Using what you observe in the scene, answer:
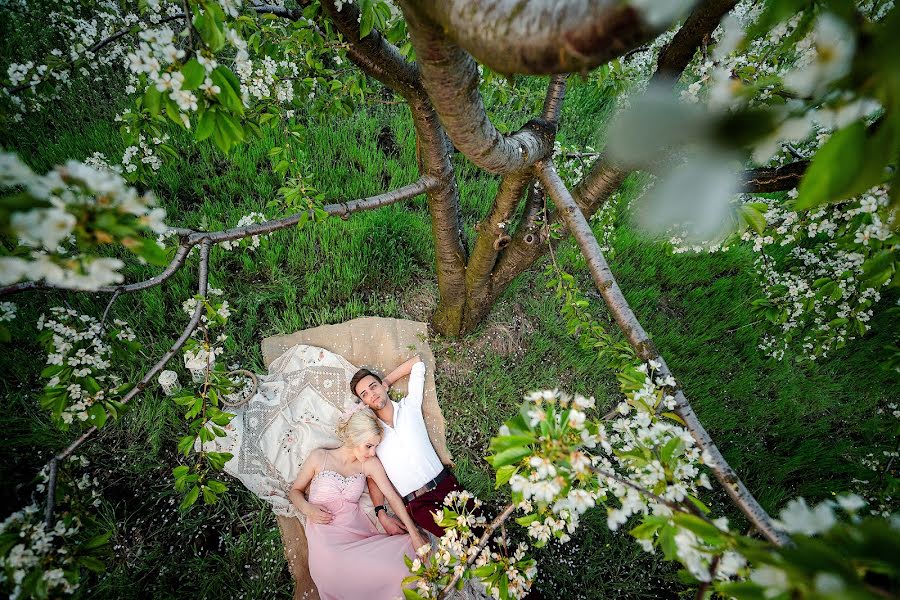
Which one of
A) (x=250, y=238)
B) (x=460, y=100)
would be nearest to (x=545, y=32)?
(x=460, y=100)

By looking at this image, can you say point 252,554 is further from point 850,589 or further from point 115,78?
point 115,78

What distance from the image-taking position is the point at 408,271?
11.4ft

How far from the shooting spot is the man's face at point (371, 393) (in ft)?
9.71

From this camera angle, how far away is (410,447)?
2.83 m

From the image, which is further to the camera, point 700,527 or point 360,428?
point 360,428

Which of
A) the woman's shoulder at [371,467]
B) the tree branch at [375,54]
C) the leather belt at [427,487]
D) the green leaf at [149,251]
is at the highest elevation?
the tree branch at [375,54]

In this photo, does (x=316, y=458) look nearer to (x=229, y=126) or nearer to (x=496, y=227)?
(x=496, y=227)

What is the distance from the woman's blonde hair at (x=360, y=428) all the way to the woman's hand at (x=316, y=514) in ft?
1.48

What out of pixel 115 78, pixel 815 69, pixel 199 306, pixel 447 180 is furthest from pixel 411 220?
pixel 115 78

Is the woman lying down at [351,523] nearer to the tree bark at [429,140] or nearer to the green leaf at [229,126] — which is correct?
the tree bark at [429,140]

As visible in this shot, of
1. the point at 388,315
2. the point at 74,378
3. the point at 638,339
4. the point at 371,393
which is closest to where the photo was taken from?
the point at 74,378

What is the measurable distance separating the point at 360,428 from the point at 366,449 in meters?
0.16

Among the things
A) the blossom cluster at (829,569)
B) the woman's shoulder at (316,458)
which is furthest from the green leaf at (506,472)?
the woman's shoulder at (316,458)

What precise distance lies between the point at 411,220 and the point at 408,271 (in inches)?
19.5
